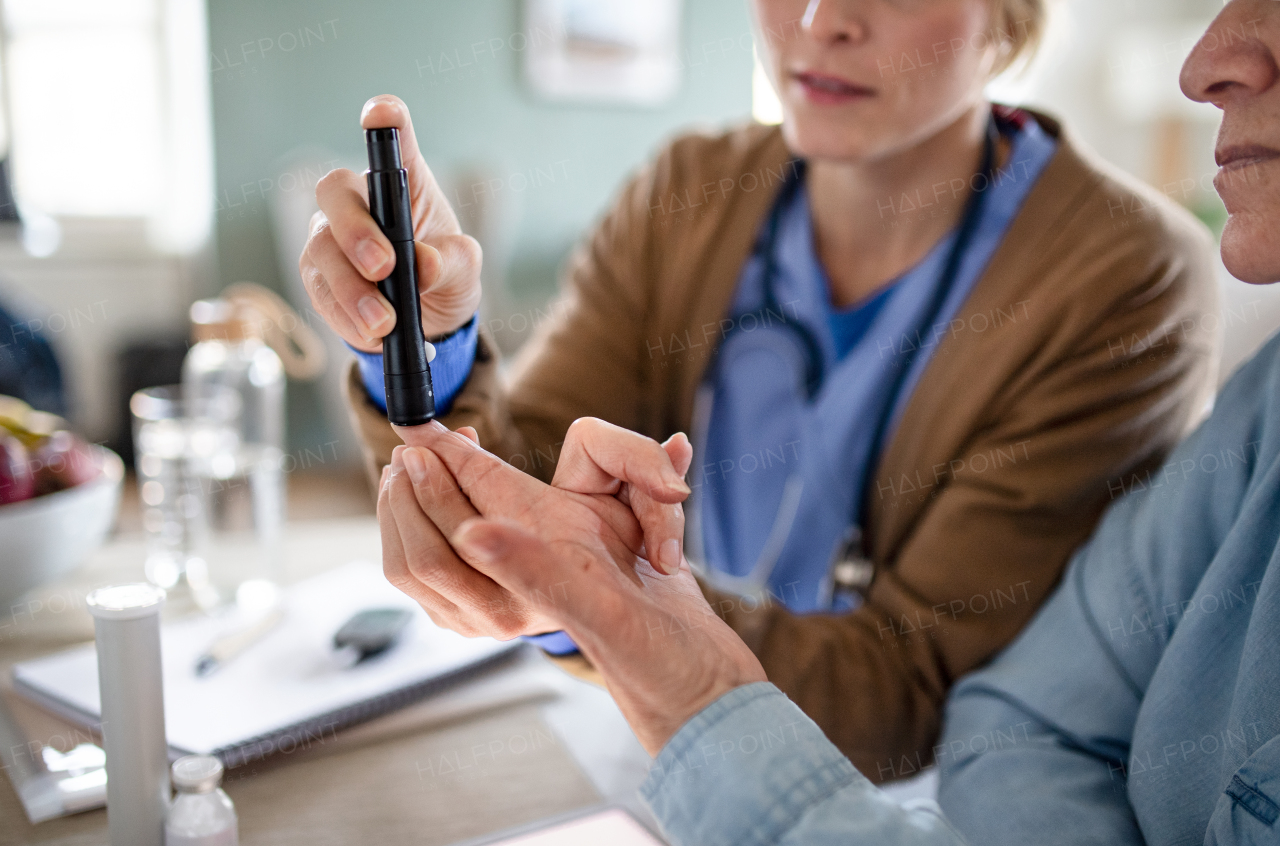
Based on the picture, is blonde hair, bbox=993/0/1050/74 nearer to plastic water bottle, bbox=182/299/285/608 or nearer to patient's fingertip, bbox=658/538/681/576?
patient's fingertip, bbox=658/538/681/576

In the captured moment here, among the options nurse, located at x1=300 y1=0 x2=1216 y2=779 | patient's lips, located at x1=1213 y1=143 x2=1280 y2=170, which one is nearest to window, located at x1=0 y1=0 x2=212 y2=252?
nurse, located at x1=300 y1=0 x2=1216 y2=779

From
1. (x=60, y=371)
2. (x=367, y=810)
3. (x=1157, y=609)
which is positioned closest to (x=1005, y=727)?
(x=1157, y=609)

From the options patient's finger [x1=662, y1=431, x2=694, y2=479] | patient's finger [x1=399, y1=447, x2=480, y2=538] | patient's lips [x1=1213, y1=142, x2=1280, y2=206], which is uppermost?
patient's lips [x1=1213, y1=142, x2=1280, y2=206]

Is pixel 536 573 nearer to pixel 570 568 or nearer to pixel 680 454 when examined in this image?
pixel 570 568

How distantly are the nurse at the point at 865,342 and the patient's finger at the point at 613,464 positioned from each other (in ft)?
0.12

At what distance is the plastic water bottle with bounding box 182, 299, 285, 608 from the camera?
0.86 m

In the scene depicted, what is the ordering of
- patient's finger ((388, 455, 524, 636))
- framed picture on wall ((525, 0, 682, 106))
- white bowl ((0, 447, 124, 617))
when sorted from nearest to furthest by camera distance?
patient's finger ((388, 455, 524, 636)) < white bowl ((0, 447, 124, 617)) < framed picture on wall ((525, 0, 682, 106))

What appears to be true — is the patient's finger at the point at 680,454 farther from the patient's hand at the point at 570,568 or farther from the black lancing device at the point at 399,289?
the black lancing device at the point at 399,289

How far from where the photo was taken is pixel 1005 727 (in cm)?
65

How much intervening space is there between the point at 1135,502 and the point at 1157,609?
100mm

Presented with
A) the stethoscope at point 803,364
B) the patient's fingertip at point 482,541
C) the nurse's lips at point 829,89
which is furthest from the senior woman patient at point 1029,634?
the nurse's lips at point 829,89

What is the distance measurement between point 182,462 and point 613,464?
0.58 metres

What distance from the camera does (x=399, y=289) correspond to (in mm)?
515

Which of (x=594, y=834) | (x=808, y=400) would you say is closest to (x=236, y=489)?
(x=594, y=834)
